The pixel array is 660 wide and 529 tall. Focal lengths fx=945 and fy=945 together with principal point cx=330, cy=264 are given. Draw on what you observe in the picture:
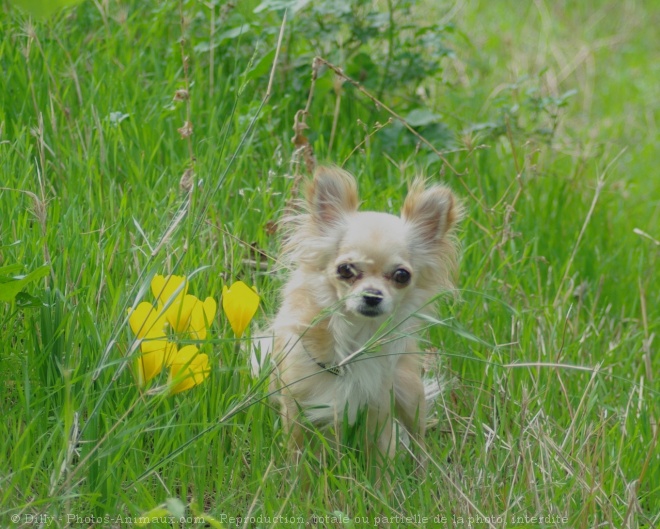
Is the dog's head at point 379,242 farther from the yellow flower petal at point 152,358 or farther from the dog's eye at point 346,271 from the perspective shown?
the yellow flower petal at point 152,358

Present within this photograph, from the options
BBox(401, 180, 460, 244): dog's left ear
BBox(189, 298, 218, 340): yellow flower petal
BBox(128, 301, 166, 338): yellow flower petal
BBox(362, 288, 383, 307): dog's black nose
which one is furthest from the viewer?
BBox(401, 180, 460, 244): dog's left ear

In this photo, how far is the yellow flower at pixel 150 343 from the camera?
2387 millimetres

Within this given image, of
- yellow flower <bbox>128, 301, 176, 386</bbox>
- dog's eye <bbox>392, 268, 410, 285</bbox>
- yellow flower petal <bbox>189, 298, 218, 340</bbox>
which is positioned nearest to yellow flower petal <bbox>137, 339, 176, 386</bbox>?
yellow flower <bbox>128, 301, 176, 386</bbox>

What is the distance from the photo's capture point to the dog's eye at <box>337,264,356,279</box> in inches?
115

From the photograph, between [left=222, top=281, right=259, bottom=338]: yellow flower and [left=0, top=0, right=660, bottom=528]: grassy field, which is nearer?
[left=0, top=0, right=660, bottom=528]: grassy field

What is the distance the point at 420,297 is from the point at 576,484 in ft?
2.67

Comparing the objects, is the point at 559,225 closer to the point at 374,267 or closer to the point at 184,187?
the point at 374,267

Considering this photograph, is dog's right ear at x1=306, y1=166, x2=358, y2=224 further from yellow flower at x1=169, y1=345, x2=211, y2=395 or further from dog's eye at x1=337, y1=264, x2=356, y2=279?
yellow flower at x1=169, y1=345, x2=211, y2=395

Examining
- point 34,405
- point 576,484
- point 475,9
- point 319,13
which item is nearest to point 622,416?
point 576,484

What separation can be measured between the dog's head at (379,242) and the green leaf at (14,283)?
0.91 m

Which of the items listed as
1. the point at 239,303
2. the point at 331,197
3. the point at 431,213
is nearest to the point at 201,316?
the point at 239,303

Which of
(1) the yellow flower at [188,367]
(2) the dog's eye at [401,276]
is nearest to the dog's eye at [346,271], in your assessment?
(2) the dog's eye at [401,276]

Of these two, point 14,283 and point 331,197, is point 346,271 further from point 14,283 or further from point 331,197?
point 14,283

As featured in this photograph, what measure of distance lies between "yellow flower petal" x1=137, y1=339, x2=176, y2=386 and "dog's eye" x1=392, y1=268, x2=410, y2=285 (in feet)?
2.58
